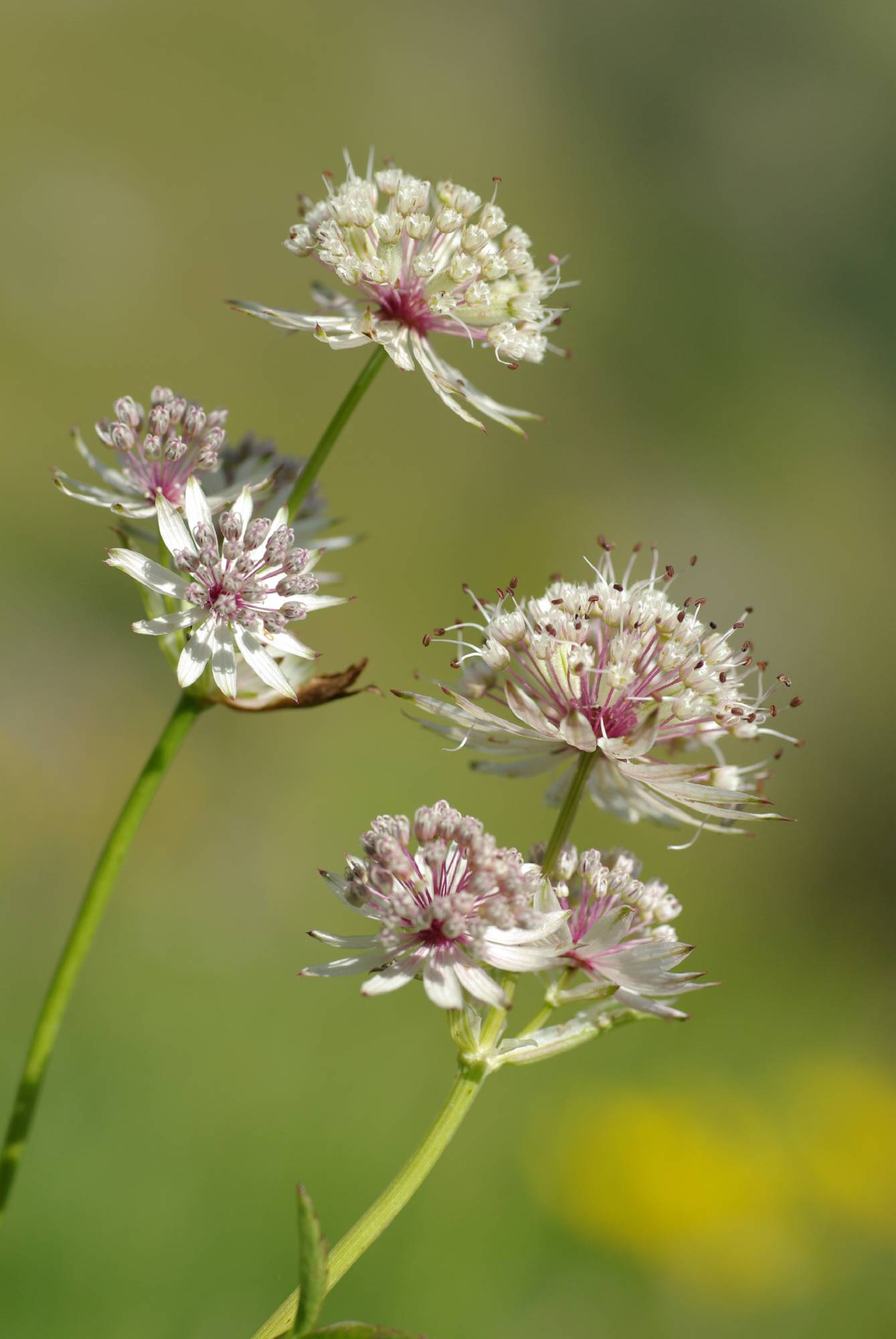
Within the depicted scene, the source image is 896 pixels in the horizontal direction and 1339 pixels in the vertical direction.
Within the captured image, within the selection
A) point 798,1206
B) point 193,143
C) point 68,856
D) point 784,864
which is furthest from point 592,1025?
point 193,143

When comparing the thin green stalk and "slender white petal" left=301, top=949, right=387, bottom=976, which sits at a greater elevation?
"slender white petal" left=301, top=949, right=387, bottom=976

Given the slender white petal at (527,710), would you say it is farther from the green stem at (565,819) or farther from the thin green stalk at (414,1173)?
the thin green stalk at (414,1173)

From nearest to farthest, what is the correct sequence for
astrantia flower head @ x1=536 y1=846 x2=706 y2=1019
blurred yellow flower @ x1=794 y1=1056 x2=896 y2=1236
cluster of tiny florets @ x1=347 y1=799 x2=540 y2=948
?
cluster of tiny florets @ x1=347 y1=799 x2=540 y2=948 → astrantia flower head @ x1=536 y1=846 x2=706 y2=1019 → blurred yellow flower @ x1=794 y1=1056 x2=896 y2=1236

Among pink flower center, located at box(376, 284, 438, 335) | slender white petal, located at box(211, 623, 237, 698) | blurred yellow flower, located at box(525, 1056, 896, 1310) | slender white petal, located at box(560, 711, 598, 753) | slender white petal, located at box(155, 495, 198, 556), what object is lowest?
blurred yellow flower, located at box(525, 1056, 896, 1310)

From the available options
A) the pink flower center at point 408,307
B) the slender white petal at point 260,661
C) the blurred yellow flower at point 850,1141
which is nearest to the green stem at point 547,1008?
the slender white petal at point 260,661

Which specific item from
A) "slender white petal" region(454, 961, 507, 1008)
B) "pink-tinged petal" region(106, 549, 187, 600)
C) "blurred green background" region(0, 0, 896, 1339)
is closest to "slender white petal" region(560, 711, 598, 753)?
"slender white petal" region(454, 961, 507, 1008)

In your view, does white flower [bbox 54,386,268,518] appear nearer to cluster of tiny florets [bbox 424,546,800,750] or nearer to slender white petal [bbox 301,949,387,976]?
cluster of tiny florets [bbox 424,546,800,750]

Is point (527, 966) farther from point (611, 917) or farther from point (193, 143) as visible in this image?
point (193, 143)
